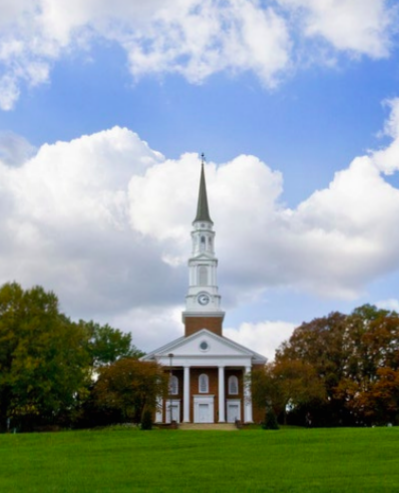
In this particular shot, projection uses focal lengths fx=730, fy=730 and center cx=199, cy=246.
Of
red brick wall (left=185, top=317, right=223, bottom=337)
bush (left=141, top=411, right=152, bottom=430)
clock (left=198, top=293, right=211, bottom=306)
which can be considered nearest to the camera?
bush (left=141, top=411, right=152, bottom=430)

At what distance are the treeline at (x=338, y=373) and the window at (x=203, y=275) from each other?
12.9 meters

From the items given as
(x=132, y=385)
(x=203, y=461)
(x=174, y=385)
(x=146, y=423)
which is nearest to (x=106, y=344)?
(x=174, y=385)

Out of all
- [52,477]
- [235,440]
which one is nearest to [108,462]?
[52,477]

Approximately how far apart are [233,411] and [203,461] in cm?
4703

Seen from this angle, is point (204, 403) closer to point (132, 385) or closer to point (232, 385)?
point (232, 385)

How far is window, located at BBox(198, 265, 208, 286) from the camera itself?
255 ft

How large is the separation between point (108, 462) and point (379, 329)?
4105cm

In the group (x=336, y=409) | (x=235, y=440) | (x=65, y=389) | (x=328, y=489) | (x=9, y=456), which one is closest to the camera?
(x=328, y=489)

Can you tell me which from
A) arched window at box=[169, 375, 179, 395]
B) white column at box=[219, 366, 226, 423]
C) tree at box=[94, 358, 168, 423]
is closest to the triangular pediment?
white column at box=[219, 366, 226, 423]

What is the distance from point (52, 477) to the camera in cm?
2217

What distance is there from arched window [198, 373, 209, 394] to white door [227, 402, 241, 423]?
2774 mm

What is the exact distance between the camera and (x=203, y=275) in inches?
3068

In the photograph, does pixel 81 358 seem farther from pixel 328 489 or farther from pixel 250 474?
pixel 328 489

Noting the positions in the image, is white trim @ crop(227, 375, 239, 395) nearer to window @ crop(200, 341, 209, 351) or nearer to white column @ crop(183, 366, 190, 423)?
window @ crop(200, 341, 209, 351)
